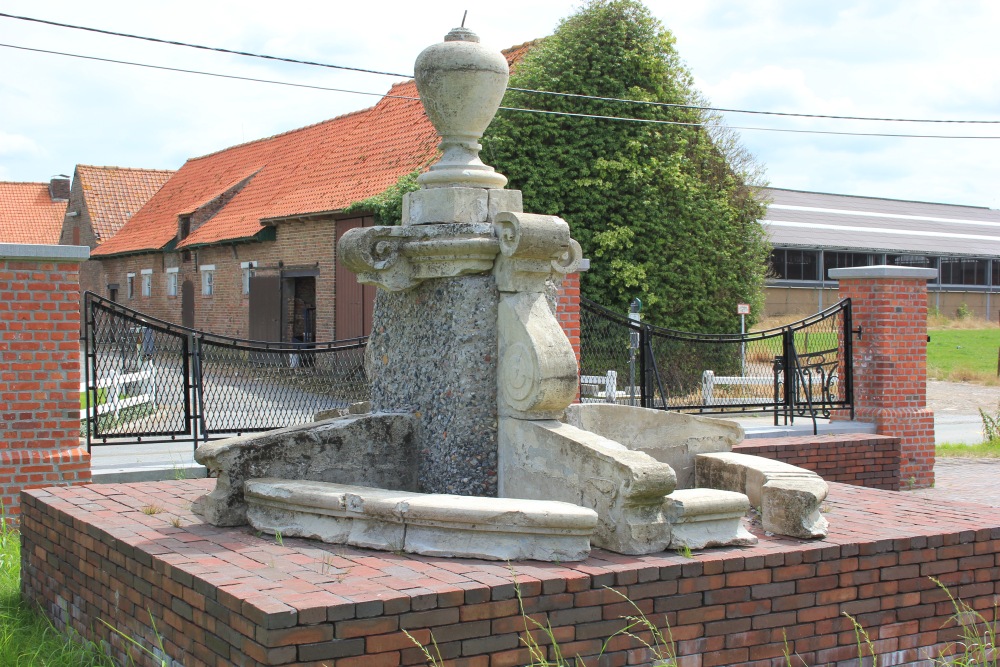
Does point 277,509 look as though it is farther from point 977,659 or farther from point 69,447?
point 69,447

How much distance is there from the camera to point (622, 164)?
18.1m

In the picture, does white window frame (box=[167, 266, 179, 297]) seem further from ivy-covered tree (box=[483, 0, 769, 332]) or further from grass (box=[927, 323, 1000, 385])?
grass (box=[927, 323, 1000, 385])

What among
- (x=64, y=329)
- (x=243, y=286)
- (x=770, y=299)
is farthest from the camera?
(x=770, y=299)

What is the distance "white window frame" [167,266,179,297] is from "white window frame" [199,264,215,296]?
2.57m

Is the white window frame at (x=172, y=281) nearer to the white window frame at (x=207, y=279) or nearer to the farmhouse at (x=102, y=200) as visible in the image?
A: the white window frame at (x=207, y=279)

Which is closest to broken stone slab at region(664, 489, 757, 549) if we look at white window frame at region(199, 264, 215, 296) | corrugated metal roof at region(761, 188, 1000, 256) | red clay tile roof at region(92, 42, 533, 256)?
red clay tile roof at region(92, 42, 533, 256)

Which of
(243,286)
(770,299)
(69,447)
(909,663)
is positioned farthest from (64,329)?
(770,299)

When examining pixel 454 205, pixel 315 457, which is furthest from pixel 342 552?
pixel 454 205

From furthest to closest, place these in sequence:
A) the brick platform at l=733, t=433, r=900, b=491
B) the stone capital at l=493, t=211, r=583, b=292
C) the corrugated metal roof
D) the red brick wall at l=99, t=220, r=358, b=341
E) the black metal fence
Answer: the corrugated metal roof → the red brick wall at l=99, t=220, r=358, b=341 → the black metal fence → the brick platform at l=733, t=433, r=900, b=491 → the stone capital at l=493, t=211, r=583, b=292

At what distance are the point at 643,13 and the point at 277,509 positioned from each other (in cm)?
1589

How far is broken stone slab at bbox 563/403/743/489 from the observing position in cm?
590

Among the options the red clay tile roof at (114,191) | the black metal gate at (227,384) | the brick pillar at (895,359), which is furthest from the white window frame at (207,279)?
the brick pillar at (895,359)

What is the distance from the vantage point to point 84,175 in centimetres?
3944

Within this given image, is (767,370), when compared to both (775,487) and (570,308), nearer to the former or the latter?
(570,308)
